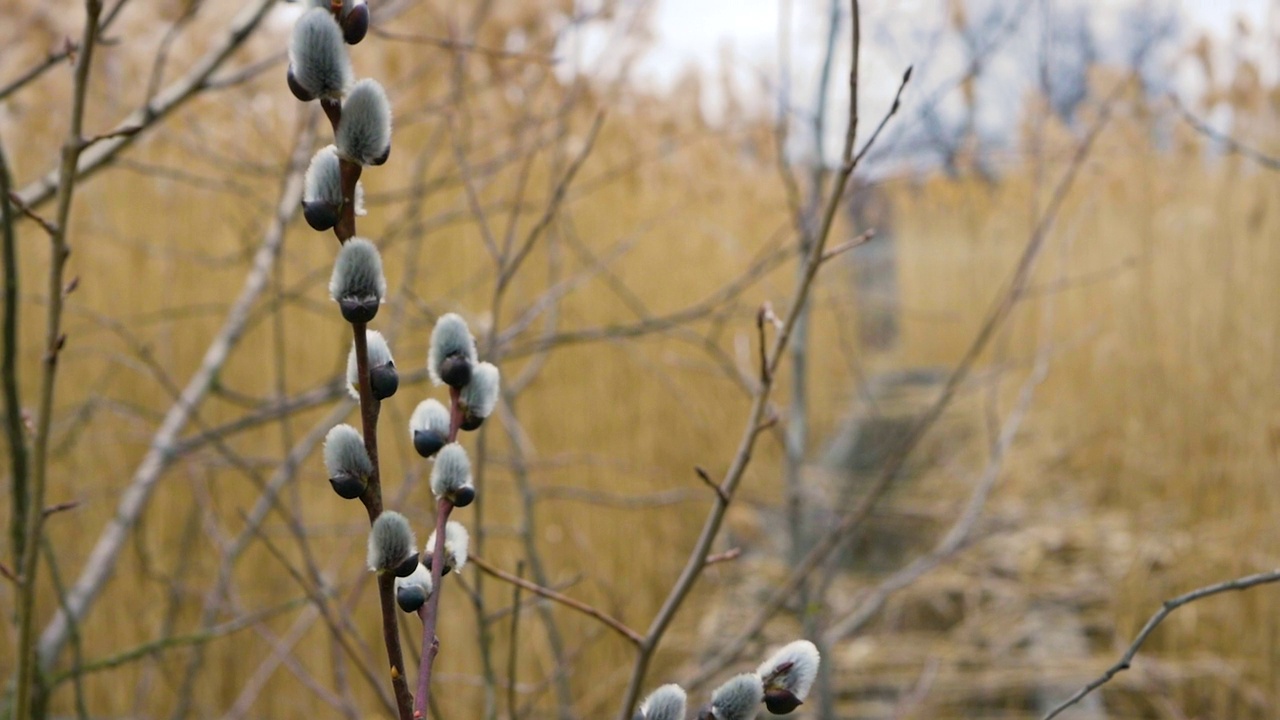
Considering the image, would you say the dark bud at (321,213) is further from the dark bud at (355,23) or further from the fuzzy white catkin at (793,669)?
the fuzzy white catkin at (793,669)

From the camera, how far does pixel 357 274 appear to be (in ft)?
0.84

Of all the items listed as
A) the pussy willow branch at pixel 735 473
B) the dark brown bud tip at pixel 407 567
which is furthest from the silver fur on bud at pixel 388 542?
the pussy willow branch at pixel 735 473

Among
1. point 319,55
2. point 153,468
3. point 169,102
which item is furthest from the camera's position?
point 153,468

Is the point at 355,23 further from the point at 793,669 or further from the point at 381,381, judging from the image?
the point at 793,669

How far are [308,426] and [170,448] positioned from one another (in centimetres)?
116

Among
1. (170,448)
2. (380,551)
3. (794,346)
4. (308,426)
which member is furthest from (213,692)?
(380,551)

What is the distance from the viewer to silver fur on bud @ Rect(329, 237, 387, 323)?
0.25 meters

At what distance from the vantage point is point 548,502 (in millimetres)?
2188

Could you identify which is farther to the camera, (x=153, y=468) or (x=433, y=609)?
(x=153, y=468)

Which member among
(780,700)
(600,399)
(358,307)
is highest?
(358,307)

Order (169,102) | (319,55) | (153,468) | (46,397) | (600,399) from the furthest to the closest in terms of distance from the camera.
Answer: (600,399), (153,468), (169,102), (46,397), (319,55)

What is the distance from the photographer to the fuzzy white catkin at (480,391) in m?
0.31

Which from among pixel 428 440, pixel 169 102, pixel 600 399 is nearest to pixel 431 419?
pixel 428 440

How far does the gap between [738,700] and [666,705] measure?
19 millimetres
